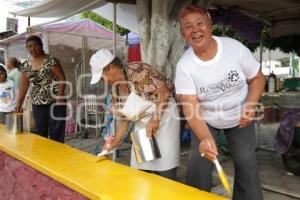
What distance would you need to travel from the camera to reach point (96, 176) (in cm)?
203

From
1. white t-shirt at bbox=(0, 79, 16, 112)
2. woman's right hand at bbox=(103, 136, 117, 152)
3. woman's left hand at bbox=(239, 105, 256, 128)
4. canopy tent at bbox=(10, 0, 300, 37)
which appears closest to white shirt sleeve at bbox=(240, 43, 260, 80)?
woman's left hand at bbox=(239, 105, 256, 128)

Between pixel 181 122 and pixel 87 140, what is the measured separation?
15.3ft

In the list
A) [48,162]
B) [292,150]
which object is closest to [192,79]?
[48,162]

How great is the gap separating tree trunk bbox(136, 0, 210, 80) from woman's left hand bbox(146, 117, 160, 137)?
1.23 m

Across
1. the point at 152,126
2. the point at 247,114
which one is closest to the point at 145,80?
the point at 152,126

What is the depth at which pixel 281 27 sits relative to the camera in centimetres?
620

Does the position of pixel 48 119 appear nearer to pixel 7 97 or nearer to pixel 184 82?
pixel 7 97

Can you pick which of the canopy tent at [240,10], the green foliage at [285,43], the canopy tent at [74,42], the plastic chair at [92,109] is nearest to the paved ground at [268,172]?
the plastic chair at [92,109]

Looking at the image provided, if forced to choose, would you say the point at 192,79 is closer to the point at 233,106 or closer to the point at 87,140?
the point at 233,106

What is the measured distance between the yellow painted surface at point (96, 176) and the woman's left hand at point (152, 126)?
35cm

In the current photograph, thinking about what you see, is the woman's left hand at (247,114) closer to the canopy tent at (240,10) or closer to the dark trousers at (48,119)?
the dark trousers at (48,119)

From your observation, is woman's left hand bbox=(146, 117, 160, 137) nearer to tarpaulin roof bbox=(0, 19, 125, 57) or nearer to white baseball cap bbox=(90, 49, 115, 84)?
white baseball cap bbox=(90, 49, 115, 84)

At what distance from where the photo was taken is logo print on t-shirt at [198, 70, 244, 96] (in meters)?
2.23

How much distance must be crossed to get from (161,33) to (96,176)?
2.04 metres
